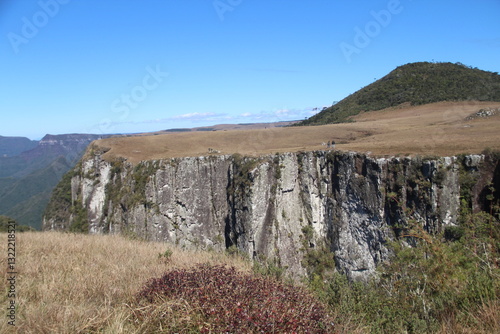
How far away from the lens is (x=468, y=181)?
16141 millimetres

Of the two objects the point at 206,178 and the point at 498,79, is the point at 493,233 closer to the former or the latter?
the point at 206,178

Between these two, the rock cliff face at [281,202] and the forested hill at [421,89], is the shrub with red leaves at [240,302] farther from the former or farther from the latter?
the forested hill at [421,89]

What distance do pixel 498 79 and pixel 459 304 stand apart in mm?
64509

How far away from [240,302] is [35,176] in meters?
135

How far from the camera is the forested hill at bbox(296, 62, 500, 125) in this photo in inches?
1934

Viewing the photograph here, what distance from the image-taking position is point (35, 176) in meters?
115

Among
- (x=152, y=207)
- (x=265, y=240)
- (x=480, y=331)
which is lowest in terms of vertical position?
(x=265, y=240)

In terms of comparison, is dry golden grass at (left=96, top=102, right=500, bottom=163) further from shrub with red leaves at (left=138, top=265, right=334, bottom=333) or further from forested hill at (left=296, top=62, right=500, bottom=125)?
shrub with red leaves at (left=138, top=265, right=334, bottom=333)

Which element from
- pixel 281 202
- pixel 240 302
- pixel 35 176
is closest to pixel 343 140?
pixel 281 202

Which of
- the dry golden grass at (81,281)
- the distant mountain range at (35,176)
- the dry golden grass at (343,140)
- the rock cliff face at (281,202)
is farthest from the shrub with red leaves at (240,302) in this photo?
the distant mountain range at (35,176)

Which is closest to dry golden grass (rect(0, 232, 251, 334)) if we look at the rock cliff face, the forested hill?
the rock cliff face

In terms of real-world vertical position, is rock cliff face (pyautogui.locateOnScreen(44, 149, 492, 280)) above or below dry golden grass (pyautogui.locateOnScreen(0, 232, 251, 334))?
below

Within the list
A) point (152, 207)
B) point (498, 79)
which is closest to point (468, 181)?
point (152, 207)

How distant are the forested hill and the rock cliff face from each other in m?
31.5
